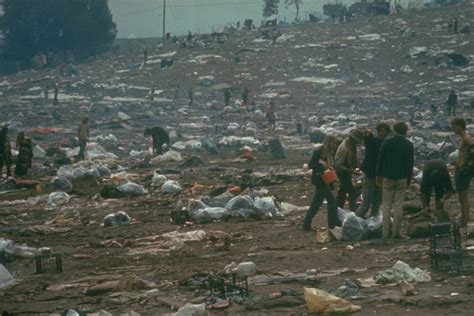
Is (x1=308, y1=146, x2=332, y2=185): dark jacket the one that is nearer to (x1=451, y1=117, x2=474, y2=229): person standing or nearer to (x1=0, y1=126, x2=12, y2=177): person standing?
(x1=451, y1=117, x2=474, y2=229): person standing

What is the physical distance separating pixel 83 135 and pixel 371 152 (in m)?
11.7

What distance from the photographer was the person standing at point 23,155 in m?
17.3

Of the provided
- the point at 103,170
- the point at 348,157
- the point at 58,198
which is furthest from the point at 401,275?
the point at 103,170

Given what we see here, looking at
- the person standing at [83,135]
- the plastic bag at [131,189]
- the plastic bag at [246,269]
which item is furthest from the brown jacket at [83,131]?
the plastic bag at [246,269]

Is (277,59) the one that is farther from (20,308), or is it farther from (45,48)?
(20,308)

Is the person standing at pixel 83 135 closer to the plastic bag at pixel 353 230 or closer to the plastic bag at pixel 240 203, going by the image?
the plastic bag at pixel 240 203

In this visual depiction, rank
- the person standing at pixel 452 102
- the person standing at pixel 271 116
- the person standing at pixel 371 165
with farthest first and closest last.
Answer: the person standing at pixel 452 102 < the person standing at pixel 271 116 < the person standing at pixel 371 165

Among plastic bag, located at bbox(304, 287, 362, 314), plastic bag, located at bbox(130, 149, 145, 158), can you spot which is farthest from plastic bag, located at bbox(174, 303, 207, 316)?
plastic bag, located at bbox(130, 149, 145, 158)

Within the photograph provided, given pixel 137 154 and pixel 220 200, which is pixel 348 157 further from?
pixel 137 154

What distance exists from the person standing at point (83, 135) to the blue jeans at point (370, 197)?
1133cm

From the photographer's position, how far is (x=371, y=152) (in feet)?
32.4

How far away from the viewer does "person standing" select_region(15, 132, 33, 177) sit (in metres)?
17.3

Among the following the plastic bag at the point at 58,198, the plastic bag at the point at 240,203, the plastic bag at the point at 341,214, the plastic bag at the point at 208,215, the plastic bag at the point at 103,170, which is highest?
A: the plastic bag at the point at 341,214

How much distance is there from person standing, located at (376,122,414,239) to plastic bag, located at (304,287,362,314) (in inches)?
113
